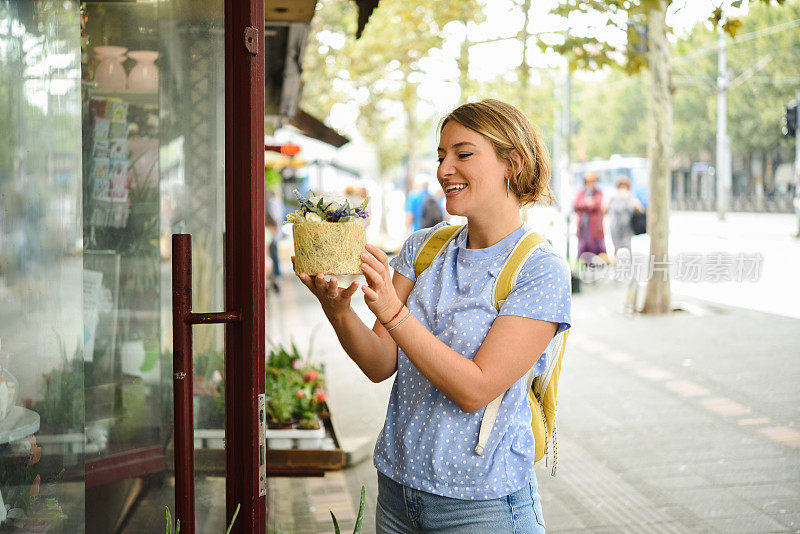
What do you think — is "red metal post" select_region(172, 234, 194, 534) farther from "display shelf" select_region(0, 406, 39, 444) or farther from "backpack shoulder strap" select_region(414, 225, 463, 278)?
"backpack shoulder strap" select_region(414, 225, 463, 278)

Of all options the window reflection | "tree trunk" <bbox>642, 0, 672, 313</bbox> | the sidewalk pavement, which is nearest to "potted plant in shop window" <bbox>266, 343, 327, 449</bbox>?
the sidewalk pavement

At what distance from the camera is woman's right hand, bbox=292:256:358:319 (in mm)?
1999

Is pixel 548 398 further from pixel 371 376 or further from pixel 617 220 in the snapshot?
pixel 617 220

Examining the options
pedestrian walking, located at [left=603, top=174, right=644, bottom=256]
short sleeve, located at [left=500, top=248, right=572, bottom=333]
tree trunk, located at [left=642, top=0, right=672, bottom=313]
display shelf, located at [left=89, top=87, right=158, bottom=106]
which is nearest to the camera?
short sleeve, located at [left=500, top=248, right=572, bottom=333]

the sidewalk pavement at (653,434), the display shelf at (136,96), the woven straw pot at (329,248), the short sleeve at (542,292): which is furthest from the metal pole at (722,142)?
the woven straw pot at (329,248)

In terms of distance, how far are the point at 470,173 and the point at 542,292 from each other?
0.34 metres

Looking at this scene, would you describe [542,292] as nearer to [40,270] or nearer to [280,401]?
[40,270]

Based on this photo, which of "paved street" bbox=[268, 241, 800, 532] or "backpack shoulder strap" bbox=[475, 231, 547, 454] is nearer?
"backpack shoulder strap" bbox=[475, 231, 547, 454]

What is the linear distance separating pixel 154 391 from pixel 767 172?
55612 mm

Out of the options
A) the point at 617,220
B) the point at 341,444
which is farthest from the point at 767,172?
the point at 341,444

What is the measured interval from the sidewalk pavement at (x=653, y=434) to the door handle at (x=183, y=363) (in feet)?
7.31

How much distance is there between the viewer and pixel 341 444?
Result: 586 centimetres

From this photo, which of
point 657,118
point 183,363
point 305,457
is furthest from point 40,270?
point 657,118

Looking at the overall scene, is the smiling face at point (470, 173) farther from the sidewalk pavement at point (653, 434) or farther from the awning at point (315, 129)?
the awning at point (315, 129)
